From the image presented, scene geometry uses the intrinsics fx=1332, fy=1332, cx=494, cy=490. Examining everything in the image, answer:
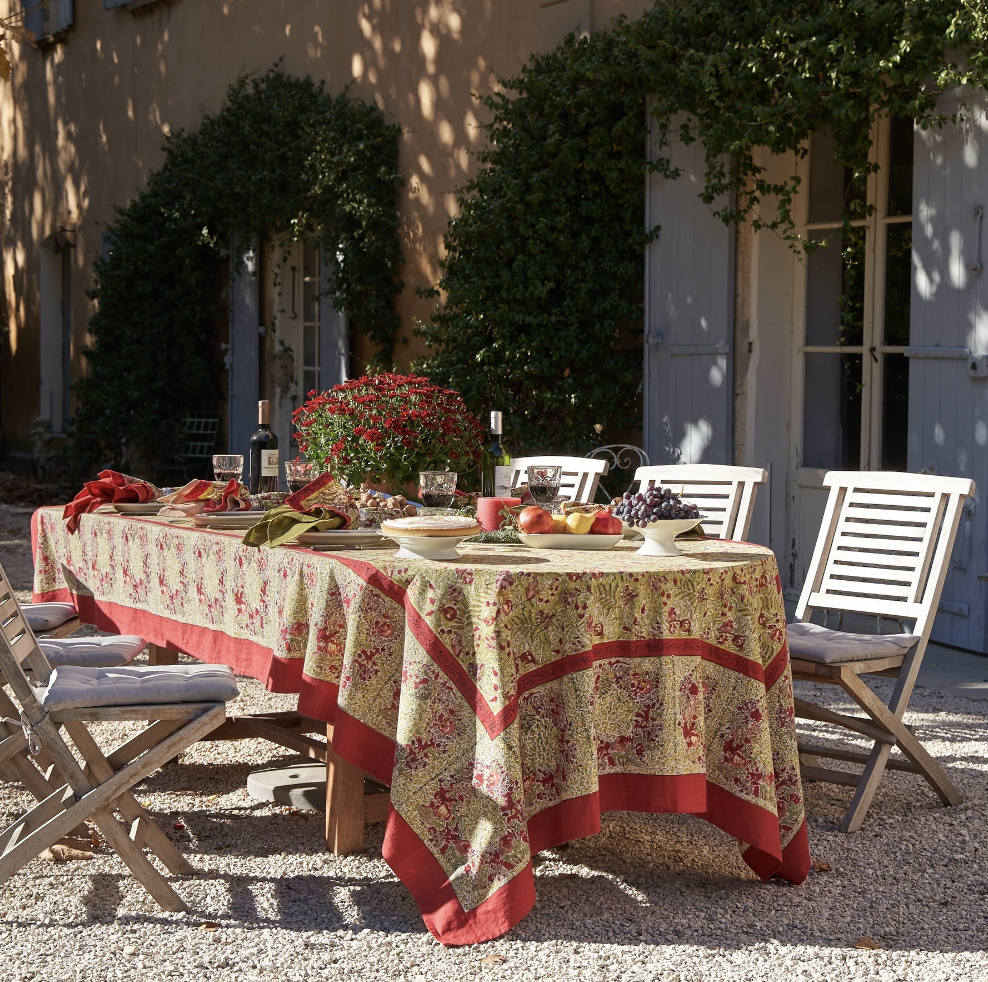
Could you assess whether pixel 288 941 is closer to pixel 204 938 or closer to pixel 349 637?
pixel 204 938

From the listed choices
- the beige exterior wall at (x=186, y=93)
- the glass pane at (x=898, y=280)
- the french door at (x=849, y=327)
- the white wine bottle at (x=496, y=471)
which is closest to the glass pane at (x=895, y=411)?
the french door at (x=849, y=327)

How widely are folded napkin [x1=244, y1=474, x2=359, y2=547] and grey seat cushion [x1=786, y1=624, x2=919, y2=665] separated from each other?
1267 mm

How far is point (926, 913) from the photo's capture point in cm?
305

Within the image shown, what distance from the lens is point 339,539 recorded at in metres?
3.37

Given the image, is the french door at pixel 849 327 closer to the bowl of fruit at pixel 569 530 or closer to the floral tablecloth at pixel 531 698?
the bowl of fruit at pixel 569 530

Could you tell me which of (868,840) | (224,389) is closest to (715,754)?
(868,840)

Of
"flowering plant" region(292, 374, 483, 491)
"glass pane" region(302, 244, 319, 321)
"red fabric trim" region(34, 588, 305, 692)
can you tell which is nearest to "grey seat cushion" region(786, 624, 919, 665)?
"flowering plant" region(292, 374, 483, 491)

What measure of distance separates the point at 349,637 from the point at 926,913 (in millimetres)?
1462

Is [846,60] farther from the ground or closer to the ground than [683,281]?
farther from the ground

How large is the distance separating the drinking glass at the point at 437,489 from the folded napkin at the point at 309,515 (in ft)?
0.83

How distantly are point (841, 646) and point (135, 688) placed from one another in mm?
1870

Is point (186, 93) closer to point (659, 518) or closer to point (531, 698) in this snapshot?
point (659, 518)

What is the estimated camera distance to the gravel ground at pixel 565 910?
8.93 ft

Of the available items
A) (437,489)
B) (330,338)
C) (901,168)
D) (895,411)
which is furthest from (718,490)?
(330,338)
